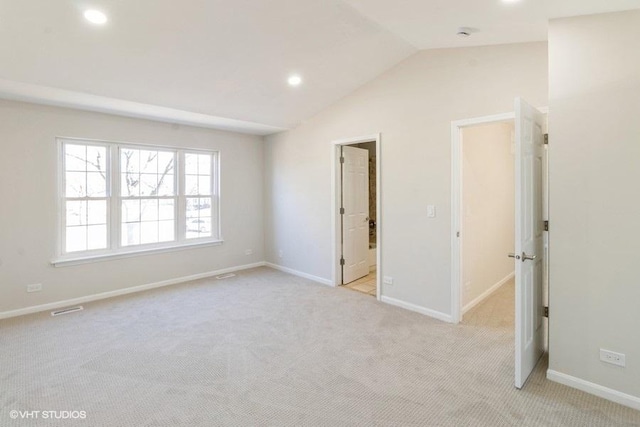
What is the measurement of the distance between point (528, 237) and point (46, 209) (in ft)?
16.2

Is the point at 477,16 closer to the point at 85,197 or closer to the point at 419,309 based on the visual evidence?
the point at 419,309

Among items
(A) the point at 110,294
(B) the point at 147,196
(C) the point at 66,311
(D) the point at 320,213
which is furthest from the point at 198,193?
(C) the point at 66,311

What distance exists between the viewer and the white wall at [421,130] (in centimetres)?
307

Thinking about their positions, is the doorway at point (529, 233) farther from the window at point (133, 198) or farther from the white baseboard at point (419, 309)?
the window at point (133, 198)

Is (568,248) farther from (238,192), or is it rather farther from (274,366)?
(238,192)

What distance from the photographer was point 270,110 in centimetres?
454

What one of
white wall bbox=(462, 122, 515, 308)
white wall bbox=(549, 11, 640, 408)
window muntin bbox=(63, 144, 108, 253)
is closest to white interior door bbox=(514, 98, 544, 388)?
white wall bbox=(549, 11, 640, 408)

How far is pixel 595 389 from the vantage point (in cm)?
225

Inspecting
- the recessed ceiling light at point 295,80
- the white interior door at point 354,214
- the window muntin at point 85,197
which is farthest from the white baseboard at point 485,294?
the window muntin at point 85,197

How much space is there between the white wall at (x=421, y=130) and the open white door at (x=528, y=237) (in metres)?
0.67

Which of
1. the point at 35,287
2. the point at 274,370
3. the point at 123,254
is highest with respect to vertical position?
the point at 123,254

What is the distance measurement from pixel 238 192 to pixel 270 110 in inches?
68.0

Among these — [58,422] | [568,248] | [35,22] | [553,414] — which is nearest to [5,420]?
[58,422]

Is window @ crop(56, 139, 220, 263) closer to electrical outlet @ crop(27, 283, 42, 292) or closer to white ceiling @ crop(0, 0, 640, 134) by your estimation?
electrical outlet @ crop(27, 283, 42, 292)
